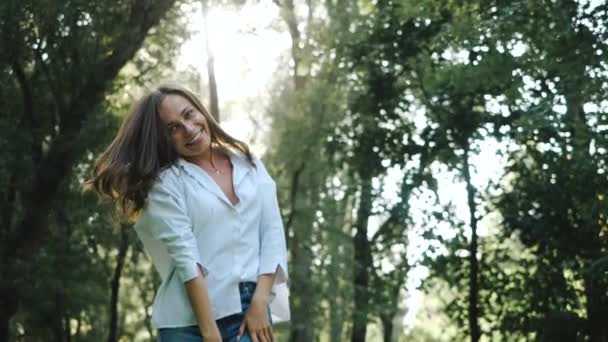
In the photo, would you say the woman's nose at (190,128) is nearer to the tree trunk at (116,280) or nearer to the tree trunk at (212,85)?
the tree trunk at (116,280)

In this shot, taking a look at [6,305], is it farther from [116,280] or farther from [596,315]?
[596,315]

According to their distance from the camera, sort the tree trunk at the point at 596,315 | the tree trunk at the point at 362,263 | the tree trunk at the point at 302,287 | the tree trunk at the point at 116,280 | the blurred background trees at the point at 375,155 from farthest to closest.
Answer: the tree trunk at the point at 302,287 → the tree trunk at the point at 362,263 → the tree trunk at the point at 116,280 → the tree trunk at the point at 596,315 → the blurred background trees at the point at 375,155

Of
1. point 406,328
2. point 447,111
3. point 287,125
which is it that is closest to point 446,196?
point 447,111

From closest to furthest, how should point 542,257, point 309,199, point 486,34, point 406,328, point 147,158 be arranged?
point 147,158 < point 486,34 < point 542,257 < point 309,199 < point 406,328

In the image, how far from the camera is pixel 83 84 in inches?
642

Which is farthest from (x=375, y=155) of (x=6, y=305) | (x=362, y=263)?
(x=6, y=305)

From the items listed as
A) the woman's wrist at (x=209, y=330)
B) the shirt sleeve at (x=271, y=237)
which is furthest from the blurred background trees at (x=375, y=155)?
the woman's wrist at (x=209, y=330)

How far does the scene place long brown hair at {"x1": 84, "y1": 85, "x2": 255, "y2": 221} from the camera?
304 centimetres

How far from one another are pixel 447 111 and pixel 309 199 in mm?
4923

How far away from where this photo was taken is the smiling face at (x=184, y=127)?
10.3 ft

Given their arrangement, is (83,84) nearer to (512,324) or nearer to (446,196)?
(446,196)

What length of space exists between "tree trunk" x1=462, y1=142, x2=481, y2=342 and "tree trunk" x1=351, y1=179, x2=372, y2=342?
2169 mm

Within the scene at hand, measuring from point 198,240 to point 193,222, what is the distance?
6 centimetres

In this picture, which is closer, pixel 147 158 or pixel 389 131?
pixel 147 158
